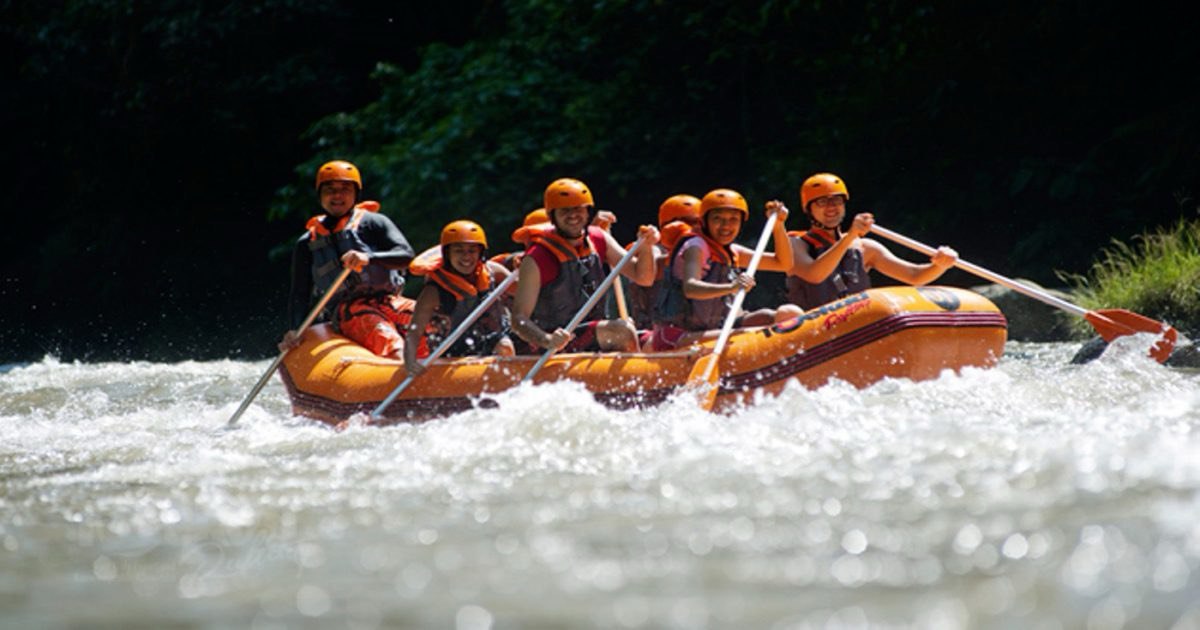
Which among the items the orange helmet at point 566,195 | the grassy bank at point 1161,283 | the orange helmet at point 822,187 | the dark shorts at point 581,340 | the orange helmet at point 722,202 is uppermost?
the orange helmet at point 566,195

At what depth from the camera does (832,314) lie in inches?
259

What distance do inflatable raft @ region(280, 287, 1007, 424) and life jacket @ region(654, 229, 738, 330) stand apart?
375 mm

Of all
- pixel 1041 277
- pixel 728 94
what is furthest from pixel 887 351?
pixel 728 94

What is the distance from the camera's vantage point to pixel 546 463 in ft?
17.0

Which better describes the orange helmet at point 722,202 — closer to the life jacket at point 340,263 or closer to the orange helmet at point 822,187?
the orange helmet at point 822,187

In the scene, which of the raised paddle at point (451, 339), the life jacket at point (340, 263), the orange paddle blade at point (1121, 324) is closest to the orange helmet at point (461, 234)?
the raised paddle at point (451, 339)

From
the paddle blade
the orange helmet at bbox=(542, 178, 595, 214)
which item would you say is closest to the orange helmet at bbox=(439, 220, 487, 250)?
the orange helmet at bbox=(542, 178, 595, 214)

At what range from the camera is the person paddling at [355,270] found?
8125mm

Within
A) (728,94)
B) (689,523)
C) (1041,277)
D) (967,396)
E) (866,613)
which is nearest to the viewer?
(866,613)

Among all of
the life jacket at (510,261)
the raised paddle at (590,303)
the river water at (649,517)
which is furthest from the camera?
the life jacket at (510,261)

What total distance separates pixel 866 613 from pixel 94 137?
679 inches

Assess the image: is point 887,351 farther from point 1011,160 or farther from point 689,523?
point 1011,160

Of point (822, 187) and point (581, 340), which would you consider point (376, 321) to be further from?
point (822, 187)

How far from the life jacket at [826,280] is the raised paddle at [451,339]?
4.95ft
